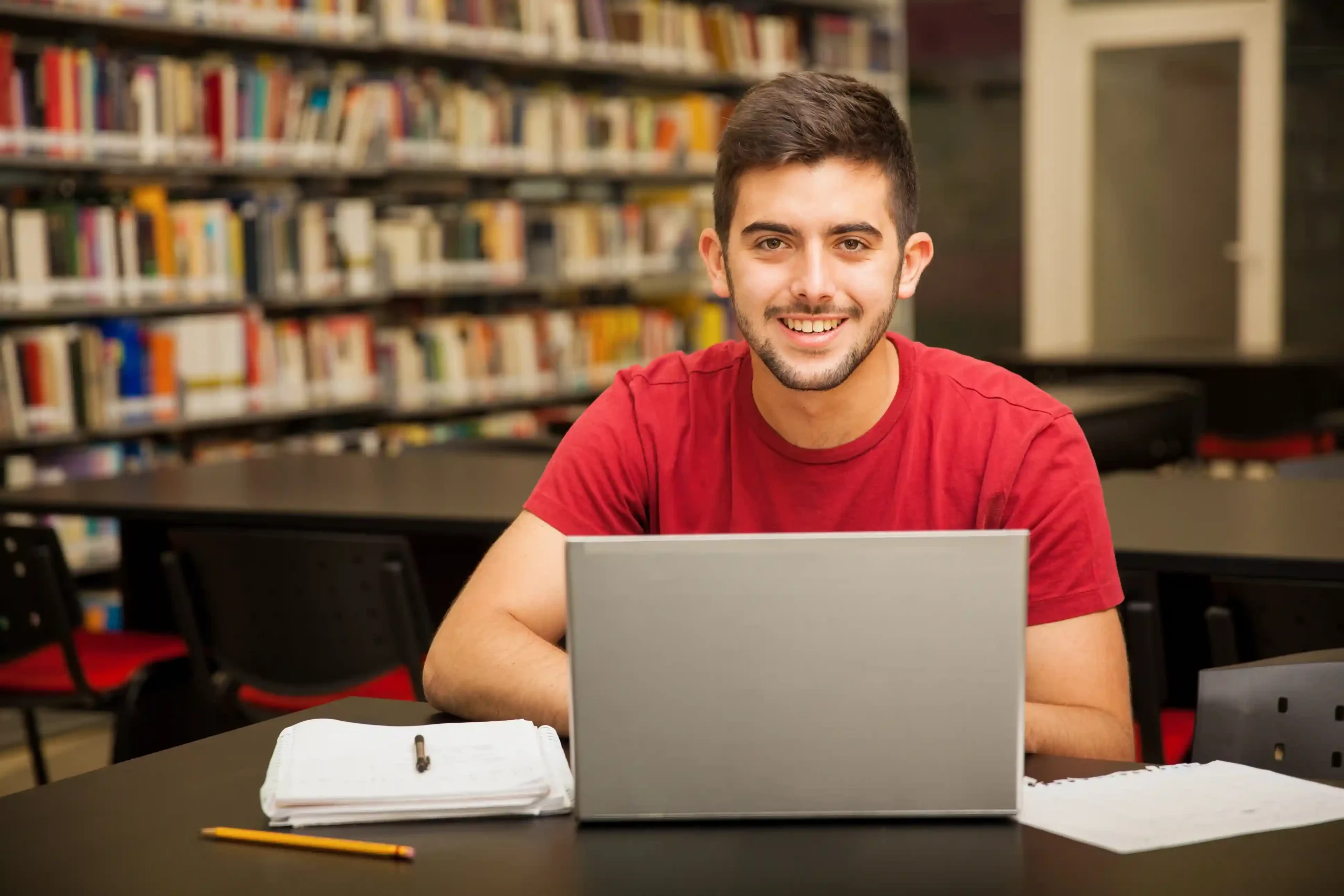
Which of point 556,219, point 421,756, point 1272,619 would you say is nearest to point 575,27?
point 556,219

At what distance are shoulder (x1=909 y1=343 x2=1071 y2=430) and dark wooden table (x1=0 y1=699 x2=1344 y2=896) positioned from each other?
0.57 metres

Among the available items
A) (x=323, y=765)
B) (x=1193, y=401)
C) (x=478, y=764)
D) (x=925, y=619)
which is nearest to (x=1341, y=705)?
(x=925, y=619)

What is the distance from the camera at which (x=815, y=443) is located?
5.34 ft

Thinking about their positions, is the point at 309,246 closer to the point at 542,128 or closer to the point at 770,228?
the point at 542,128

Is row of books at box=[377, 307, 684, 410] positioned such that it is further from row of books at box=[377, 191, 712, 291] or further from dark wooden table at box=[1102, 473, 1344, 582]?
dark wooden table at box=[1102, 473, 1344, 582]

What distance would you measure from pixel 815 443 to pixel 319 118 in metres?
3.63

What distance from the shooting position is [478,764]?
4.05 ft

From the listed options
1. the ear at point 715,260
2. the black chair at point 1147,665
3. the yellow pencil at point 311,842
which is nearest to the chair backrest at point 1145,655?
the black chair at point 1147,665

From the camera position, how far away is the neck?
5.31 ft

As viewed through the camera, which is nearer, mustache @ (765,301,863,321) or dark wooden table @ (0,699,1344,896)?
dark wooden table @ (0,699,1344,896)

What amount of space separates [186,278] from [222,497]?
1789 millimetres

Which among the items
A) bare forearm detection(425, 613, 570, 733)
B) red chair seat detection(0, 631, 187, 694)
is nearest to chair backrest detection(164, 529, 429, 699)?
red chair seat detection(0, 631, 187, 694)

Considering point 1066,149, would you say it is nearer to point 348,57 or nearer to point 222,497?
point 348,57

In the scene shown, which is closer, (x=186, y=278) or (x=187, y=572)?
(x=187, y=572)
